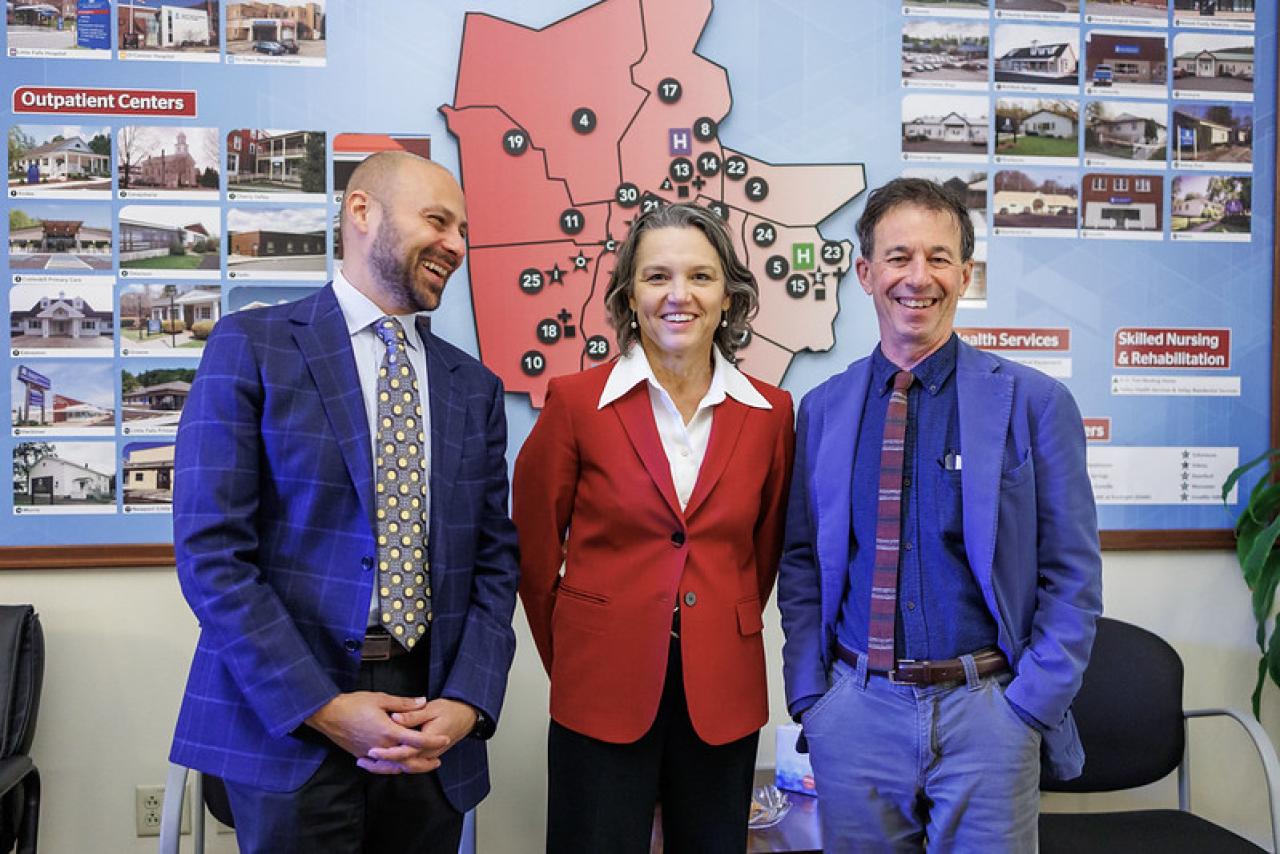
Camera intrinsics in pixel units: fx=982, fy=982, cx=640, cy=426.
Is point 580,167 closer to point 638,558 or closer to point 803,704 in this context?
point 638,558

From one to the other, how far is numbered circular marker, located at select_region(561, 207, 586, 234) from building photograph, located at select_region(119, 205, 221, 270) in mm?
878

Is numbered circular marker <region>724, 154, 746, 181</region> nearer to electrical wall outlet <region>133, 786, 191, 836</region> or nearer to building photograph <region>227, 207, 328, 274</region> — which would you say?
building photograph <region>227, 207, 328, 274</region>

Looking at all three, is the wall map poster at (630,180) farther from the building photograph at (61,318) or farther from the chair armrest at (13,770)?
the chair armrest at (13,770)

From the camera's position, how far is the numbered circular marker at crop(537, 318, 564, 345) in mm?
2605

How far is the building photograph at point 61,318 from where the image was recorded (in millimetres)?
2457

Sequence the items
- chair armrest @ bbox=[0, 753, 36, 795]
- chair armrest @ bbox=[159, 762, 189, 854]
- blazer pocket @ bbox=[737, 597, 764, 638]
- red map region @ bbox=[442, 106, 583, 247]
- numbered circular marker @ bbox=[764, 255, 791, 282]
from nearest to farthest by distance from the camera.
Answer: blazer pocket @ bbox=[737, 597, 764, 638]
chair armrest @ bbox=[159, 762, 189, 854]
chair armrest @ bbox=[0, 753, 36, 795]
red map region @ bbox=[442, 106, 583, 247]
numbered circular marker @ bbox=[764, 255, 791, 282]

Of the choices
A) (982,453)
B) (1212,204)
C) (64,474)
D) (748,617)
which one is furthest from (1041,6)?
(64,474)

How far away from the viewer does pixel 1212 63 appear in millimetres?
2844

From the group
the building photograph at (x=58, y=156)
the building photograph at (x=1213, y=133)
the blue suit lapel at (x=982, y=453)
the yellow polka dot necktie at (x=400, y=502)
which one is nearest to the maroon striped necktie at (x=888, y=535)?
the blue suit lapel at (x=982, y=453)

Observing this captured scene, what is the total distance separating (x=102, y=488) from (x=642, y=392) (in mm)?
1508

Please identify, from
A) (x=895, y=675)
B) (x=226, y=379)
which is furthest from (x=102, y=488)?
(x=895, y=675)

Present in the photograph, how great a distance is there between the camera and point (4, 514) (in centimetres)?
246

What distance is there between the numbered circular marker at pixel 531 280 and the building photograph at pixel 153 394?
2.83ft

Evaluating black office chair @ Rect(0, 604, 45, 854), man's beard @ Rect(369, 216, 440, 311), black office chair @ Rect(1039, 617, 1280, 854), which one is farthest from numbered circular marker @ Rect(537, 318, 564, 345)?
black office chair @ Rect(1039, 617, 1280, 854)
